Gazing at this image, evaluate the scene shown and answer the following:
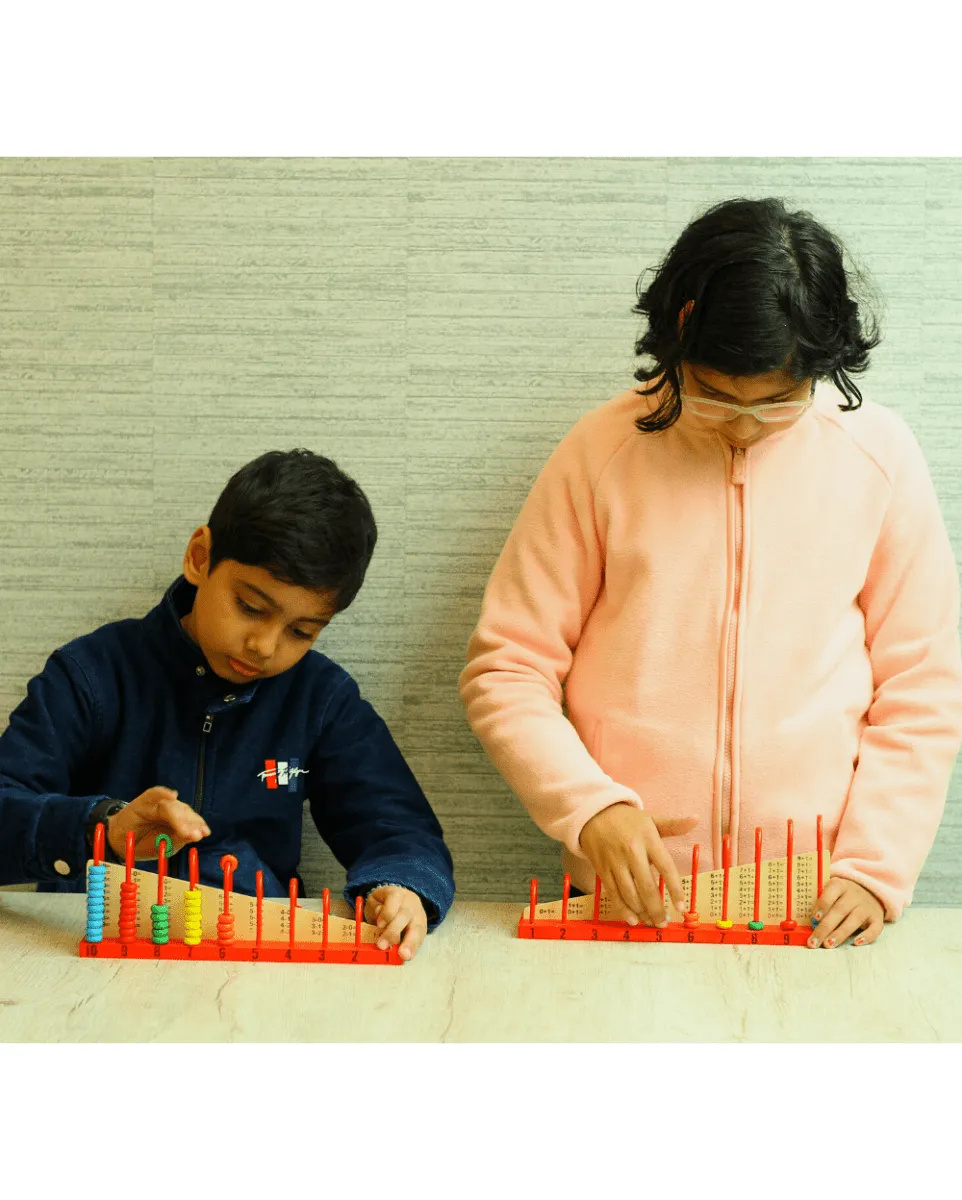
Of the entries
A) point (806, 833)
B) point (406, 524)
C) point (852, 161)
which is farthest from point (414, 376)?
point (806, 833)

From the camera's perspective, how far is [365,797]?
169 cm

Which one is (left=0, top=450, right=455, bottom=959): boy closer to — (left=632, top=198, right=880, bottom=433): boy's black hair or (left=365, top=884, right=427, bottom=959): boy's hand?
(left=365, top=884, right=427, bottom=959): boy's hand

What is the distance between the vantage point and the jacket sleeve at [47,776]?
147cm

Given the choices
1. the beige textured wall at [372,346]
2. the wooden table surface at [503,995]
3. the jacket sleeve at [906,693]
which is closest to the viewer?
the wooden table surface at [503,995]

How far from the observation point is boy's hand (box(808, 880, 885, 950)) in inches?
56.2

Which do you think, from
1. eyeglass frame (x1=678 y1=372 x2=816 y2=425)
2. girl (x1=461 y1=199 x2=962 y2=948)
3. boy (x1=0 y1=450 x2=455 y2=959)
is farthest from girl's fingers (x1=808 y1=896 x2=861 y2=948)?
eyeglass frame (x1=678 y1=372 x2=816 y2=425)

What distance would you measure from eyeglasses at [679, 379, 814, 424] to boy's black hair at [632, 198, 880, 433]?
0.04 m

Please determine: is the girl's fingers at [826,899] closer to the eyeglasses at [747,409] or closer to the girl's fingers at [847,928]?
the girl's fingers at [847,928]

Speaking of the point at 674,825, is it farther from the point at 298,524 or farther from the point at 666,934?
the point at 298,524

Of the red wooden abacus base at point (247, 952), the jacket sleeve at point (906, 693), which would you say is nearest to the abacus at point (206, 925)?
the red wooden abacus base at point (247, 952)

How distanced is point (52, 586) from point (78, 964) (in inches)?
31.9

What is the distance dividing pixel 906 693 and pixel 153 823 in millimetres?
899

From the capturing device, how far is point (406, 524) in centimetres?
200

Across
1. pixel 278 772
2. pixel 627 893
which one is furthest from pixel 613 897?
pixel 278 772
